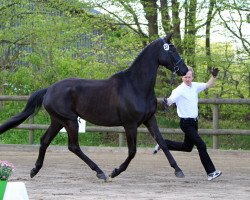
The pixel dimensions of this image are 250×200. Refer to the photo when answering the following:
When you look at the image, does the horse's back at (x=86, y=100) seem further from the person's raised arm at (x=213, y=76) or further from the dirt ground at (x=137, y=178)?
the person's raised arm at (x=213, y=76)

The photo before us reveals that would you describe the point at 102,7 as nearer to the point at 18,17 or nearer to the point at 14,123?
the point at 18,17

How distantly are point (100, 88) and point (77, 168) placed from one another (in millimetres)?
2082

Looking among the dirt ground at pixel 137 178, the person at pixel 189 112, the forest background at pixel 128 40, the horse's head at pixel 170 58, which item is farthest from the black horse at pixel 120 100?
the forest background at pixel 128 40

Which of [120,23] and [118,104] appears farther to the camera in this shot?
[120,23]

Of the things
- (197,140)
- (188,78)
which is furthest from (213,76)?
(197,140)

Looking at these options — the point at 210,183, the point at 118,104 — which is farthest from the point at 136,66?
the point at 210,183

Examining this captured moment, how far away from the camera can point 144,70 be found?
36.3 ft

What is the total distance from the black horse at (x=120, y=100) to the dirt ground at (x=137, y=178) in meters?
0.38

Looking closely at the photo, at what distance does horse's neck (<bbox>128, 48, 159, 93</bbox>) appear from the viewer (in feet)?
36.1

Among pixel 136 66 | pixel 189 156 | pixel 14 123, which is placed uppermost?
pixel 136 66

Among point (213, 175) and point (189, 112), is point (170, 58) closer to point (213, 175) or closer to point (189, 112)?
point (189, 112)

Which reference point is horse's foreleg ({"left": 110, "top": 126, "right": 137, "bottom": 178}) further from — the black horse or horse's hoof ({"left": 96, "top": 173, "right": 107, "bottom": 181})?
horse's hoof ({"left": 96, "top": 173, "right": 107, "bottom": 181})

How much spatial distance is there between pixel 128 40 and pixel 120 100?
899 cm

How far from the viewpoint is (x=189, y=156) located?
16.2m
